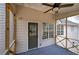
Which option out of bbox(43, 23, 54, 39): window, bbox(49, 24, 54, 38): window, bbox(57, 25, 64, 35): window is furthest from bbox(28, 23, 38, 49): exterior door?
bbox(57, 25, 64, 35): window

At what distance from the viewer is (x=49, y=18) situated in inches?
281

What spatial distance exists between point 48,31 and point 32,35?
1607 millimetres

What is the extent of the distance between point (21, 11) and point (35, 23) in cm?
118

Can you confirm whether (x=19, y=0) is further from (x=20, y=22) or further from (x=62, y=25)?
(x=62, y=25)

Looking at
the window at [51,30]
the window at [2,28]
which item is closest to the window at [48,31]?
the window at [51,30]

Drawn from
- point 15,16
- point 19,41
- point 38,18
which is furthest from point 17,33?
point 38,18

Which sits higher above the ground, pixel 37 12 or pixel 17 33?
pixel 37 12

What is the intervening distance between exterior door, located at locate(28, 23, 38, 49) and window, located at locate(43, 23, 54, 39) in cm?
75

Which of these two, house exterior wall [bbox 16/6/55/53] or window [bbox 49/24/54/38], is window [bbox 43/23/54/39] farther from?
house exterior wall [bbox 16/6/55/53]

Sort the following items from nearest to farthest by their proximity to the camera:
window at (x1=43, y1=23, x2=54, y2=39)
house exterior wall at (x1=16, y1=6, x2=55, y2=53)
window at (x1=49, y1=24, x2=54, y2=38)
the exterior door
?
house exterior wall at (x1=16, y1=6, x2=55, y2=53) → the exterior door → window at (x1=43, y1=23, x2=54, y2=39) → window at (x1=49, y1=24, x2=54, y2=38)

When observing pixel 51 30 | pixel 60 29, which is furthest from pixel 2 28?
pixel 60 29

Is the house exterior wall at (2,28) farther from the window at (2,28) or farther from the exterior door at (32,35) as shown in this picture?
the exterior door at (32,35)

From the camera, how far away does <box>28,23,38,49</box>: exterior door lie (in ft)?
19.0

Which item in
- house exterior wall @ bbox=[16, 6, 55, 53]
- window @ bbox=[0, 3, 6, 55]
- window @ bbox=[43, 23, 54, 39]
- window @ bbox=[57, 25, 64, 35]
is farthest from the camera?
window @ bbox=[57, 25, 64, 35]
